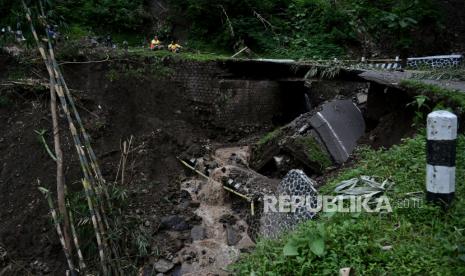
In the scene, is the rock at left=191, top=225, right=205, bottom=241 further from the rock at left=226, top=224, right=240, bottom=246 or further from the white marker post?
the white marker post

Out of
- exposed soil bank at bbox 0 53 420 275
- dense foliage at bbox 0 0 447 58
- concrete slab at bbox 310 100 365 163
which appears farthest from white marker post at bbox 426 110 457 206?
dense foliage at bbox 0 0 447 58

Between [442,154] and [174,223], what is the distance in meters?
5.37

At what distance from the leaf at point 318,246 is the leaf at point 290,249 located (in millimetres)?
121

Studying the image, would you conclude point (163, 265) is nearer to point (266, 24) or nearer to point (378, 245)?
point (378, 245)

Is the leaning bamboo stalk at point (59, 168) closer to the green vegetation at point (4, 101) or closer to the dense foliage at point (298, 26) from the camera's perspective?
the green vegetation at point (4, 101)

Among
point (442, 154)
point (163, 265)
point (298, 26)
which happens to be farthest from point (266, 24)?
point (442, 154)

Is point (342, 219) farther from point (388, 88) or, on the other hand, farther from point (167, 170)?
point (167, 170)

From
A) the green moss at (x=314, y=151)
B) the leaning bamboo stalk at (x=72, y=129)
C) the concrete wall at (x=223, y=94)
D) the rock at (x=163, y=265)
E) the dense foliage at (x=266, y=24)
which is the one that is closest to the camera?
the leaning bamboo stalk at (x=72, y=129)

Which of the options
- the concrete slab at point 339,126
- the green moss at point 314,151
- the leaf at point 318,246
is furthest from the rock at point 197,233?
the leaf at point 318,246

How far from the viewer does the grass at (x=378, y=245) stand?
2.57 m

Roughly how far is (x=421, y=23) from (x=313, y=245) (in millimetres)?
11087

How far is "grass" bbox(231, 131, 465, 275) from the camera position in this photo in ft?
8.43

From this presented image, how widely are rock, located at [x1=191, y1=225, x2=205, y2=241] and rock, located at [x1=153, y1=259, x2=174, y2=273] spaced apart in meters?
0.71

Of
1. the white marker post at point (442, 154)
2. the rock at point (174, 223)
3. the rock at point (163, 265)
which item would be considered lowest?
the rock at point (163, 265)
